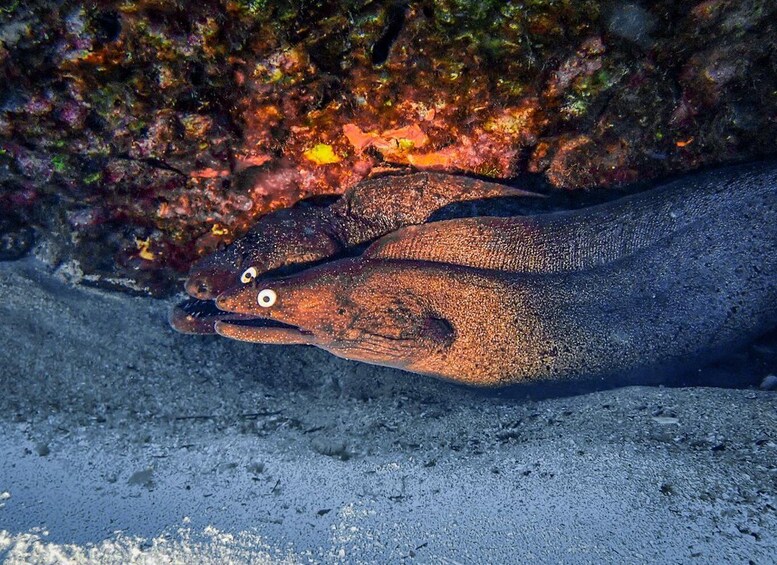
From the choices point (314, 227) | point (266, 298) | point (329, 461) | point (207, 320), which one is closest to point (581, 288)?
point (314, 227)

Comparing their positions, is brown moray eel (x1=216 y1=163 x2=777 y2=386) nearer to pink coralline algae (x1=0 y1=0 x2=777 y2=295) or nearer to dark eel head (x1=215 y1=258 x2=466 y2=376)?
dark eel head (x1=215 y1=258 x2=466 y2=376)

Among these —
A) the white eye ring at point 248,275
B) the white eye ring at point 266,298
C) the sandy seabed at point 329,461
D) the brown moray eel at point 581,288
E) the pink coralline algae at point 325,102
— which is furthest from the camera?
the brown moray eel at point 581,288

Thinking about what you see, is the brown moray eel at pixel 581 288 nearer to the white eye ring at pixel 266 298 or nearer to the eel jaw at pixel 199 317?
the white eye ring at pixel 266 298

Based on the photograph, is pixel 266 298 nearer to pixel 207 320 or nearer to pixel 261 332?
pixel 261 332

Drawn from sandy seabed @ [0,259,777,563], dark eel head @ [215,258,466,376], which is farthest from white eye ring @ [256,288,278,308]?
sandy seabed @ [0,259,777,563]

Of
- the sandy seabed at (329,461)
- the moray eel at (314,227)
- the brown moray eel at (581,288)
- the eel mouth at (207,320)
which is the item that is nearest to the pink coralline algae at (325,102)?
the moray eel at (314,227)

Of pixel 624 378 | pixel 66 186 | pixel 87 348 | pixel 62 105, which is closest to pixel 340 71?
pixel 62 105
